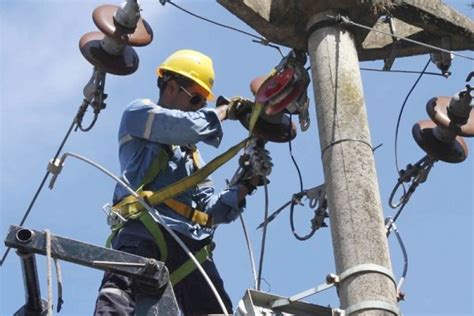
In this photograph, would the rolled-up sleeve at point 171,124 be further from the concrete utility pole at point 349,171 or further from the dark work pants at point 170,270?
the concrete utility pole at point 349,171

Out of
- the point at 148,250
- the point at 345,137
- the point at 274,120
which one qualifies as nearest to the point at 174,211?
the point at 148,250

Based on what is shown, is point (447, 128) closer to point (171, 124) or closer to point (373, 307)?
point (171, 124)

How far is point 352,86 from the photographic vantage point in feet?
20.1

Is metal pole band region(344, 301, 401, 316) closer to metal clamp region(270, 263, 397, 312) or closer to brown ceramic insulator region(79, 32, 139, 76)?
metal clamp region(270, 263, 397, 312)

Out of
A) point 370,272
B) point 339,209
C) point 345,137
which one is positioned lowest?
point 370,272

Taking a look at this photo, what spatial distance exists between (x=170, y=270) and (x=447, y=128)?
182 centimetres

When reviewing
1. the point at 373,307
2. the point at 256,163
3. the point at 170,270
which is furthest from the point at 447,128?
the point at 373,307

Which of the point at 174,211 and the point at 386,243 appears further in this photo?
the point at 174,211

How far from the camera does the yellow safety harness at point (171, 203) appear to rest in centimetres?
673

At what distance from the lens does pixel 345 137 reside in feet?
19.4

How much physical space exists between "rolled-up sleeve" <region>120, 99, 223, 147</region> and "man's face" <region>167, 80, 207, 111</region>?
413mm

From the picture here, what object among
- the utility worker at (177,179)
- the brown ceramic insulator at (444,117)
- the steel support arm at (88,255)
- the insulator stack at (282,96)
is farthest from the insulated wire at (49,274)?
the brown ceramic insulator at (444,117)

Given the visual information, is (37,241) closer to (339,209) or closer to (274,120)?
(339,209)

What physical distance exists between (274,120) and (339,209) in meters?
1.37
